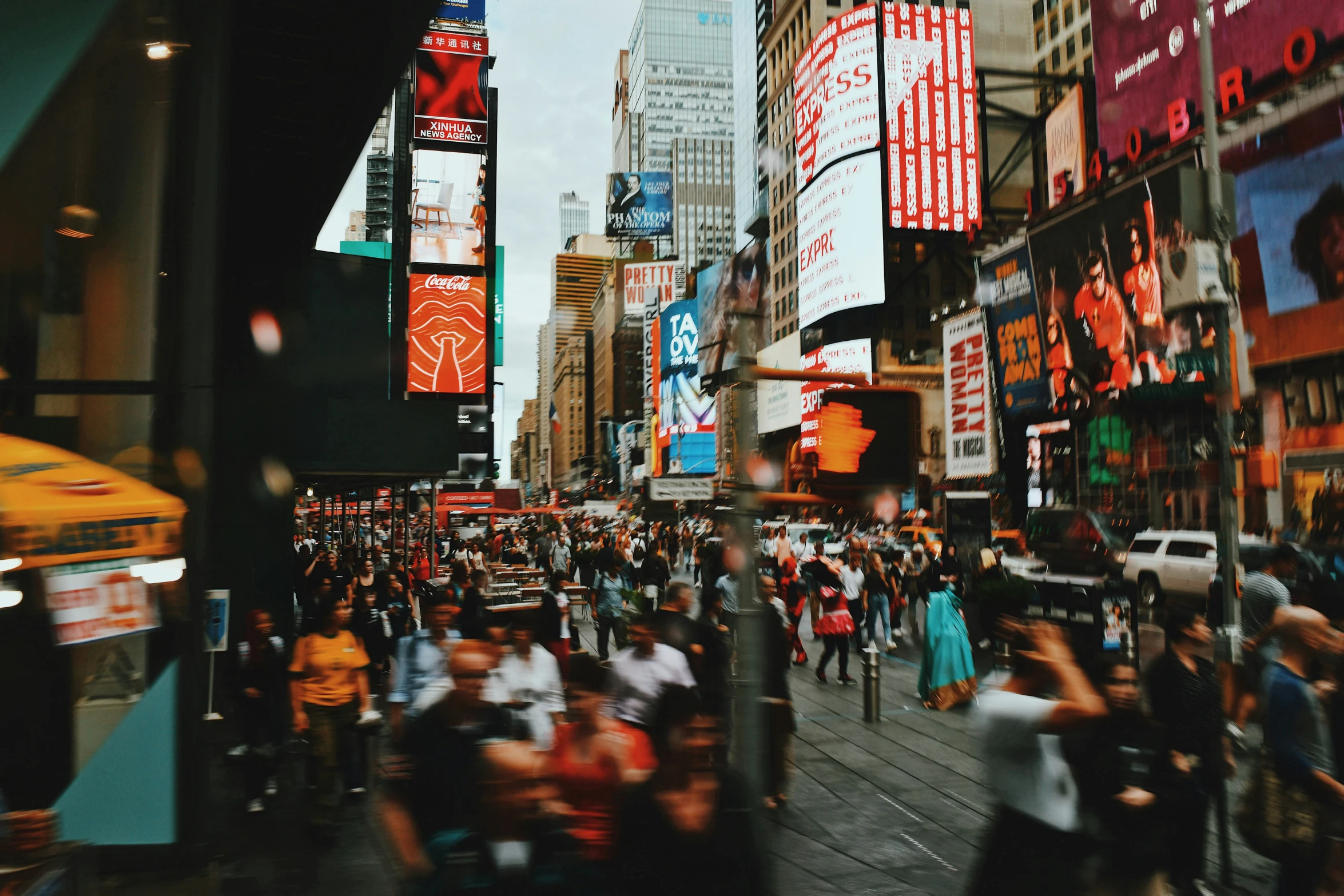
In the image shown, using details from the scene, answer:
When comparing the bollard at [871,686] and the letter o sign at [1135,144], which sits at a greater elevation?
the letter o sign at [1135,144]

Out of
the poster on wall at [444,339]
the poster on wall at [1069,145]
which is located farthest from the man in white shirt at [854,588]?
the poster on wall at [1069,145]

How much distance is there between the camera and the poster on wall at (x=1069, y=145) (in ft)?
125

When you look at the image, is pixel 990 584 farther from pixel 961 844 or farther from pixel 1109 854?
pixel 1109 854

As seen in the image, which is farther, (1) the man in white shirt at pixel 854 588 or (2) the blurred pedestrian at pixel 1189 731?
(1) the man in white shirt at pixel 854 588

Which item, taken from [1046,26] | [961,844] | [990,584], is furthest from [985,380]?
[1046,26]

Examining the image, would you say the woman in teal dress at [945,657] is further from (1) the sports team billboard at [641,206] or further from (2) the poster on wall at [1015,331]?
(1) the sports team billboard at [641,206]

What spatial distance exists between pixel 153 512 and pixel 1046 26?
7666 cm

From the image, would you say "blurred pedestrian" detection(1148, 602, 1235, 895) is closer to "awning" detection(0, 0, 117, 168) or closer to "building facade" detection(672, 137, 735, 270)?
"awning" detection(0, 0, 117, 168)

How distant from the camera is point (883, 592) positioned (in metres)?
15.4

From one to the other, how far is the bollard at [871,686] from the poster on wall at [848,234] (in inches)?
1913

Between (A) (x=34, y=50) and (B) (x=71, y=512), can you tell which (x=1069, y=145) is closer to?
(A) (x=34, y=50)

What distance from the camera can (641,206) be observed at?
388 ft

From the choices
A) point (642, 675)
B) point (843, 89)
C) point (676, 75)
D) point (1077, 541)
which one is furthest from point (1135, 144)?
point (676, 75)

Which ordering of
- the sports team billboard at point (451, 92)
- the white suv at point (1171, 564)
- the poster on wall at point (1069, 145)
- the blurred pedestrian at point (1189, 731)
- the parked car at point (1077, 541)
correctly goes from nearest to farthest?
the blurred pedestrian at point (1189, 731) → the parked car at point (1077, 541) → the white suv at point (1171, 564) → the sports team billboard at point (451, 92) → the poster on wall at point (1069, 145)
